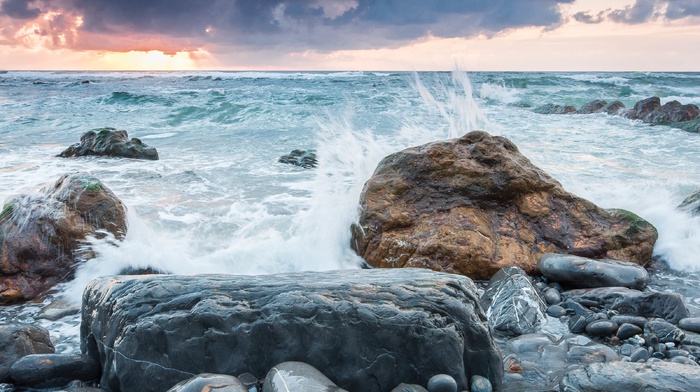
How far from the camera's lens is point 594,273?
12.2ft

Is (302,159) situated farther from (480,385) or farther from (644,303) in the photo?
(480,385)

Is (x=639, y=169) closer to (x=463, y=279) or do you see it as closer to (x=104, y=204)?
(x=463, y=279)

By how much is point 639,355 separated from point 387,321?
4.63 feet

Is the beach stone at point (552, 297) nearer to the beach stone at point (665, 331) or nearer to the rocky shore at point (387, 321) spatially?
the rocky shore at point (387, 321)

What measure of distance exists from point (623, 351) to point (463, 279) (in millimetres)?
972

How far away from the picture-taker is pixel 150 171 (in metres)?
8.09

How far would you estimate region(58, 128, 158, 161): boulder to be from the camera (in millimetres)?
9320

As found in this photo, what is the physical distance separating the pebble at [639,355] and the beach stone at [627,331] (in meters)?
0.23

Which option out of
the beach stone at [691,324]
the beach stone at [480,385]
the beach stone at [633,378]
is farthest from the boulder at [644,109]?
the beach stone at [480,385]

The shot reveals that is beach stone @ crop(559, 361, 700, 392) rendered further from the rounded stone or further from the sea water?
the sea water

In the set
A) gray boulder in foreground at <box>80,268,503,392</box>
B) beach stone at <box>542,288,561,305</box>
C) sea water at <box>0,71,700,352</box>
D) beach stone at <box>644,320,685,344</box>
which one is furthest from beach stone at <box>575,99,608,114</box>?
gray boulder in foreground at <box>80,268,503,392</box>

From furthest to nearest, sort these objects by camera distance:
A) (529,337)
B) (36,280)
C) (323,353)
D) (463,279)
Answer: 1. (36,280)
2. (529,337)
3. (463,279)
4. (323,353)

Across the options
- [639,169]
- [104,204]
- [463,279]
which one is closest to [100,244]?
[104,204]

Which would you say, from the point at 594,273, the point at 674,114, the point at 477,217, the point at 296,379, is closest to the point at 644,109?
the point at 674,114
